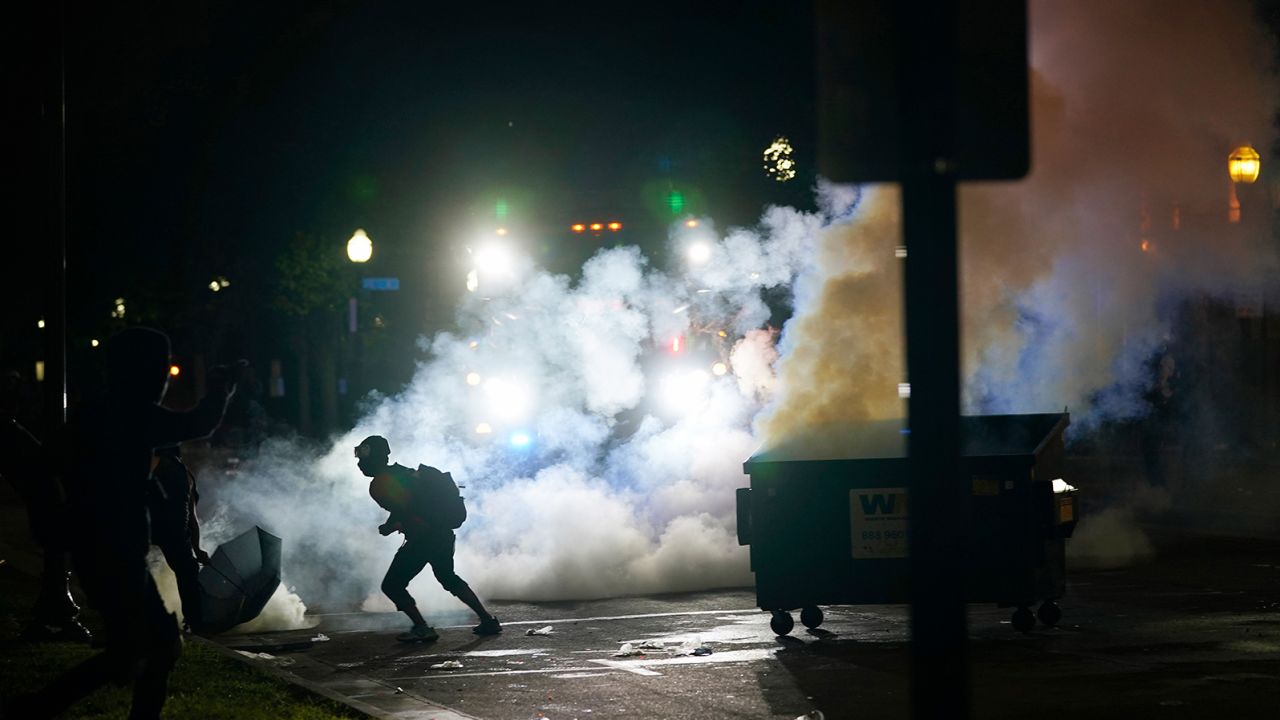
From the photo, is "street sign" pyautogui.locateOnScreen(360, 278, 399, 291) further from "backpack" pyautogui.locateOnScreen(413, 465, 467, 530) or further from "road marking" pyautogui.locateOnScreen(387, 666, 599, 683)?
"road marking" pyautogui.locateOnScreen(387, 666, 599, 683)

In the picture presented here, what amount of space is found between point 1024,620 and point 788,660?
1875 mm

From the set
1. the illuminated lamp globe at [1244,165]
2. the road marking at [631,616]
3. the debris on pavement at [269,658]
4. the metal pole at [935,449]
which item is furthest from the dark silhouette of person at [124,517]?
the illuminated lamp globe at [1244,165]

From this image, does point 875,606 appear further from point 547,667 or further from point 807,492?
point 547,667

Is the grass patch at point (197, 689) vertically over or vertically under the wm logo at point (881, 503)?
under

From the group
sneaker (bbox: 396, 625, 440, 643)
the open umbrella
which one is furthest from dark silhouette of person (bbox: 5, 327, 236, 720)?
sneaker (bbox: 396, 625, 440, 643)

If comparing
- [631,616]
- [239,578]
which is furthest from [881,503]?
[239,578]

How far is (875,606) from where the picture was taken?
1249 centimetres

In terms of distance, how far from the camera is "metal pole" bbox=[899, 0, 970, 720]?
11.2ft

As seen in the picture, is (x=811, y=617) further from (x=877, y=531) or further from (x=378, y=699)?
(x=378, y=699)

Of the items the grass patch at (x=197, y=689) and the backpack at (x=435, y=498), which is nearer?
the grass patch at (x=197, y=689)

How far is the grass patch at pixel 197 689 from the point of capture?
800 centimetres

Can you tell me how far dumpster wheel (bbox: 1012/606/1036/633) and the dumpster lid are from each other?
3.68 ft

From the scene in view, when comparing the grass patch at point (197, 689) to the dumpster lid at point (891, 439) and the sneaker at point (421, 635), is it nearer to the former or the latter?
the sneaker at point (421, 635)

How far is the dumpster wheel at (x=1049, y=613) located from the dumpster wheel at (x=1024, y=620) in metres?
0.27
